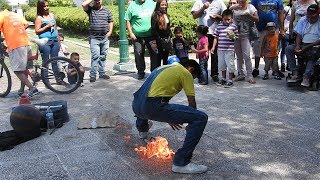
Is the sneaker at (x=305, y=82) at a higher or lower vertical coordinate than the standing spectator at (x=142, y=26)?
lower

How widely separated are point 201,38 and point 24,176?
4.38 m

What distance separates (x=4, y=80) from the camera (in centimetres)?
702

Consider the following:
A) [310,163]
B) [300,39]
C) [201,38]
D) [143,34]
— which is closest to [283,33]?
[300,39]

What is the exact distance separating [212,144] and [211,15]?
3534mm

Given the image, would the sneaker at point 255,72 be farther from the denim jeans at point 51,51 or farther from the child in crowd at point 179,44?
the denim jeans at point 51,51

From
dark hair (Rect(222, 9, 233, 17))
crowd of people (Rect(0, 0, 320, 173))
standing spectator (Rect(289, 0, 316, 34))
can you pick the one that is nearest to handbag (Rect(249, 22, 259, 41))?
crowd of people (Rect(0, 0, 320, 173))

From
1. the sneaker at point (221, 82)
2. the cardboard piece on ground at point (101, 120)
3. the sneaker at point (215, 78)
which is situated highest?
the sneaker at point (215, 78)

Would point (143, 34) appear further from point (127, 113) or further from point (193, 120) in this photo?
point (193, 120)

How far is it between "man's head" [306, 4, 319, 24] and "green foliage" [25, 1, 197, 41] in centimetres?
518

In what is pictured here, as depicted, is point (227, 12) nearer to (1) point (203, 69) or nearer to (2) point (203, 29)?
(2) point (203, 29)

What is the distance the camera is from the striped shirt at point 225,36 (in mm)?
7008

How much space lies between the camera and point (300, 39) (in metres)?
6.81

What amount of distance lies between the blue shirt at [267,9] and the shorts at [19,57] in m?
4.38

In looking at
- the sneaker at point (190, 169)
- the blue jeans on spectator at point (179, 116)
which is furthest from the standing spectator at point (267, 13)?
the sneaker at point (190, 169)
